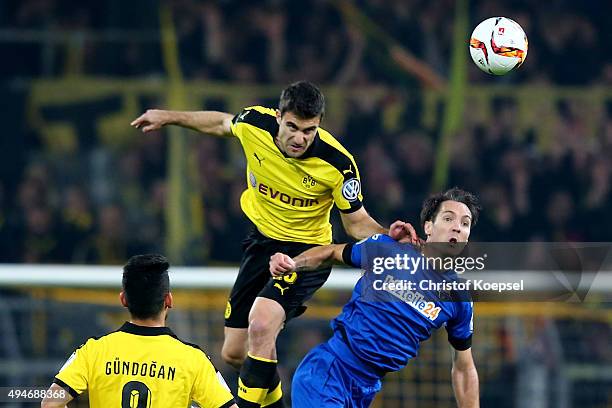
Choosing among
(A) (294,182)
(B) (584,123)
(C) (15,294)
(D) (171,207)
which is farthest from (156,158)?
(A) (294,182)

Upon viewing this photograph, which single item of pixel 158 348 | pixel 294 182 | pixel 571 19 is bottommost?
pixel 158 348

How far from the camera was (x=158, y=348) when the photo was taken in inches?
193

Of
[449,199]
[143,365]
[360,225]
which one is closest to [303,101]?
[360,225]

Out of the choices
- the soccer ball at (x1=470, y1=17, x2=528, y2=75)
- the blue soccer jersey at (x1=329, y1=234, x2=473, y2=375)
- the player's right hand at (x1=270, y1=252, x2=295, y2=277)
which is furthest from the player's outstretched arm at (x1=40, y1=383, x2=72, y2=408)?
the soccer ball at (x1=470, y1=17, x2=528, y2=75)

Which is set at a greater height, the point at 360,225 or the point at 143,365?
the point at 360,225

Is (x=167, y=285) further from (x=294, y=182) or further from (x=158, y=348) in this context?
(x=294, y=182)

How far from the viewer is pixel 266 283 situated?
23.0 ft

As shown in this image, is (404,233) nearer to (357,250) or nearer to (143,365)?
(357,250)

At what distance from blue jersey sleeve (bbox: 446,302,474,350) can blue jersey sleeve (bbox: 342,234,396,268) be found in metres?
0.47

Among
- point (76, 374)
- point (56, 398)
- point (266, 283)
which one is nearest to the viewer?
point (56, 398)

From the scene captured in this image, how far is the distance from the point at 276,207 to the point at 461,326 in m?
1.33

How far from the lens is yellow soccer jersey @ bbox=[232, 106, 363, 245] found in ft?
21.7

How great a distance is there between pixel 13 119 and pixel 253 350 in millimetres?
7033

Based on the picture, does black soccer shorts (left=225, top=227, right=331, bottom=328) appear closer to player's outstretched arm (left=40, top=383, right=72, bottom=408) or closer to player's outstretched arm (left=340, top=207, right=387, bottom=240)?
player's outstretched arm (left=340, top=207, right=387, bottom=240)
